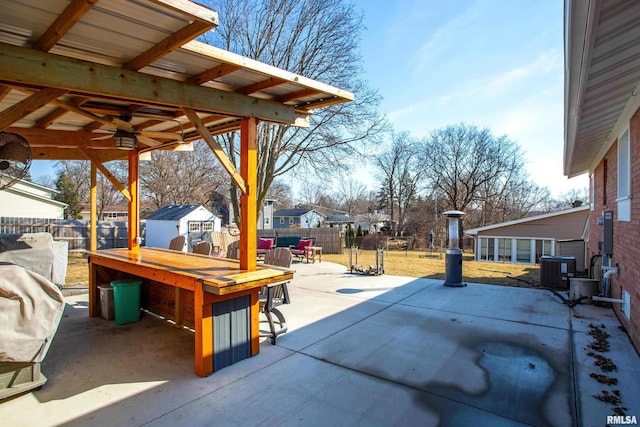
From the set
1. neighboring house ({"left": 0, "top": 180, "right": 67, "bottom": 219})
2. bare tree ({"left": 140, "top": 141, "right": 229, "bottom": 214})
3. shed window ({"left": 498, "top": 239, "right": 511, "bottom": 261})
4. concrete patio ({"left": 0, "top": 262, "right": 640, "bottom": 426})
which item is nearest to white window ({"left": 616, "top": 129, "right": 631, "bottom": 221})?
concrete patio ({"left": 0, "top": 262, "right": 640, "bottom": 426})

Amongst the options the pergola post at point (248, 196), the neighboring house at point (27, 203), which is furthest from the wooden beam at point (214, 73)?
the neighboring house at point (27, 203)

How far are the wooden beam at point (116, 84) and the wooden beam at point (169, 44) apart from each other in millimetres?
166

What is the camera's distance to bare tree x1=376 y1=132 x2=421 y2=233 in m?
31.3

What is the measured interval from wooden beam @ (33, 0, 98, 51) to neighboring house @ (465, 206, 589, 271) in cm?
1870

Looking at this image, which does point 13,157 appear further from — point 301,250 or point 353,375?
point 301,250

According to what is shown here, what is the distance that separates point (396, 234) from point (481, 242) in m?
10.00

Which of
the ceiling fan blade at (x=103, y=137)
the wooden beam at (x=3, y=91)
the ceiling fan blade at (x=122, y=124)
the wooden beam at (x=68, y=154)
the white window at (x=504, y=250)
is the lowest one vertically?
the white window at (x=504, y=250)

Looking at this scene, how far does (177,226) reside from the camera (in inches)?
678

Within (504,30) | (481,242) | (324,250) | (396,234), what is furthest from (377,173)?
(504,30)

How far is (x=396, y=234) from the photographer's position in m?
29.8

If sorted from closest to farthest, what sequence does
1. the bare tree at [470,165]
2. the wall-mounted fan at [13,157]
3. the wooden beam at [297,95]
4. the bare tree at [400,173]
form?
1. the wooden beam at [297,95]
2. the wall-mounted fan at [13,157]
3. the bare tree at [470,165]
4. the bare tree at [400,173]

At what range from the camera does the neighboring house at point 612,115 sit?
2271 mm

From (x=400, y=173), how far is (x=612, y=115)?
93.3ft

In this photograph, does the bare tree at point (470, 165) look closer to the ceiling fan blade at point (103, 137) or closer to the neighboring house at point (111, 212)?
the ceiling fan blade at point (103, 137)
